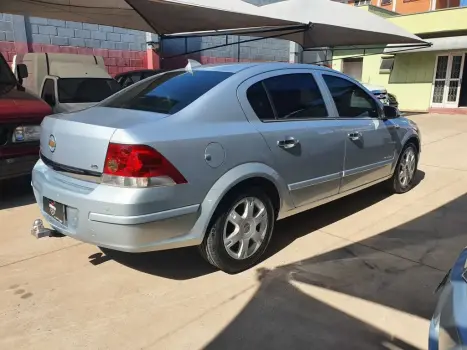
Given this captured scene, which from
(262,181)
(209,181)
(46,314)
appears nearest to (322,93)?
(262,181)

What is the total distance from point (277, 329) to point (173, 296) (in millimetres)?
811

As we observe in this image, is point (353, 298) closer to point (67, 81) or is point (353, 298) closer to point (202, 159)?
point (202, 159)

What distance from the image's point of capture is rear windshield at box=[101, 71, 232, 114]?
3094 millimetres

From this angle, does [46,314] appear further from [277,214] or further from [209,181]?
[277,214]

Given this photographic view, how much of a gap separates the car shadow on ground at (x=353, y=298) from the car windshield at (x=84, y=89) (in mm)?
5611

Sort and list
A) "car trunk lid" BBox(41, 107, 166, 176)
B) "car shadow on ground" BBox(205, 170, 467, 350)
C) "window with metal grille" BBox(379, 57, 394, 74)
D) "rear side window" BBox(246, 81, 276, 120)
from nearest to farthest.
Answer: "car shadow on ground" BBox(205, 170, 467, 350) → "car trunk lid" BBox(41, 107, 166, 176) → "rear side window" BBox(246, 81, 276, 120) → "window with metal grille" BBox(379, 57, 394, 74)

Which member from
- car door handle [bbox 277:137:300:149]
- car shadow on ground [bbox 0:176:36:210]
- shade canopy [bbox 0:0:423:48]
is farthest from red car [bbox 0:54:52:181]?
car door handle [bbox 277:137:300:149]

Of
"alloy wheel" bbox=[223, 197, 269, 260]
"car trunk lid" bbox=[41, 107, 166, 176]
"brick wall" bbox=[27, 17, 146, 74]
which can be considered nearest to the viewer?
"car trunk lid" bbox=[41, 107, 166, 176]

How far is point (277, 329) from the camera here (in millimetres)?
2611

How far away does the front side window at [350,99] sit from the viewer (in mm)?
4139

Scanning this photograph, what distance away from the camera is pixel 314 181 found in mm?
3785

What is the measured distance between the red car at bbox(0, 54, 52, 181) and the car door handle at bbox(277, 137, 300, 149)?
123 inches

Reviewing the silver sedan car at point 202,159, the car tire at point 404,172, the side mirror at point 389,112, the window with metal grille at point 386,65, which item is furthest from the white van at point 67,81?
the window with metal grille at point 386,65

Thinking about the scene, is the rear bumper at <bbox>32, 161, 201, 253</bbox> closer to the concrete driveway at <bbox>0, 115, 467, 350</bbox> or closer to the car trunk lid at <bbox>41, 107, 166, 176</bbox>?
the car trunk lid at <bbox>41, 107, 166, 176</bbox>
